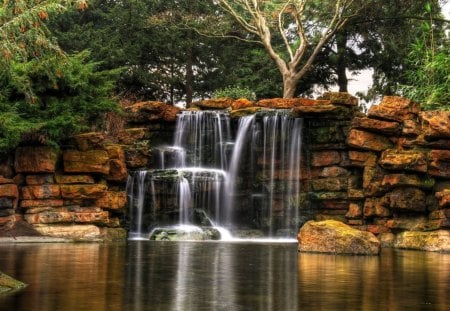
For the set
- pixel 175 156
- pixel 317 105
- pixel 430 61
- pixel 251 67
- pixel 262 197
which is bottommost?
pixel 262 197

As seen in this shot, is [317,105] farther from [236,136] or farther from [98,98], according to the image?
[98,98]

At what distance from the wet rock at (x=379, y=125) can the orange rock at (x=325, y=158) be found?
5.65 feet

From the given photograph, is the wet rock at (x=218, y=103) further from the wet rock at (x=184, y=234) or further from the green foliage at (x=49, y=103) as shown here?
the wet rock at (x=184, y=234)

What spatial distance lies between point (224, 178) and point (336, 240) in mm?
9204

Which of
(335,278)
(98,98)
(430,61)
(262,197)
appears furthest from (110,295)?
(430,61)

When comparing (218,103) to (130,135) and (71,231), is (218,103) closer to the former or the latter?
(130,135)

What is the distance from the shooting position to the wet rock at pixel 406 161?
69.1 ft

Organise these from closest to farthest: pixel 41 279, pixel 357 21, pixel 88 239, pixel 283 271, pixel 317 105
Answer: pixel 41 279 < pixel 283 271 < pixel 88 239 < pixel 317 105 < pixel 357 21

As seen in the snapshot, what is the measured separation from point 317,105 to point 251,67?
15110 millimetres

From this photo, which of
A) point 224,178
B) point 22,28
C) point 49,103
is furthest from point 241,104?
point 22,28

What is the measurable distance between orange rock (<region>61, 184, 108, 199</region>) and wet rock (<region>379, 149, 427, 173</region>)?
920 cm

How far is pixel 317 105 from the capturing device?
81.1ft

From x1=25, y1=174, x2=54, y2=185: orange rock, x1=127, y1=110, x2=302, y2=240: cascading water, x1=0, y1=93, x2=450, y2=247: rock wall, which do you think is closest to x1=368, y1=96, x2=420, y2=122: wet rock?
x1=0, y1=93, x2=450, y2=247: rock wall

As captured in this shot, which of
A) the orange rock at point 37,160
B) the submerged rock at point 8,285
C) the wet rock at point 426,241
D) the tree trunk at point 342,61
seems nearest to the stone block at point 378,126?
the wet rock at point 426,241
